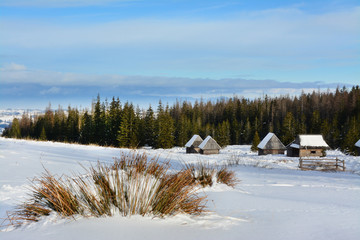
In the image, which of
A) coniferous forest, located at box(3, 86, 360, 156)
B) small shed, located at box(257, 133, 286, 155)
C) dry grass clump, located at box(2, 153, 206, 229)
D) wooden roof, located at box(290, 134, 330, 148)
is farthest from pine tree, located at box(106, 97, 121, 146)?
dry grass clump, located at box(2, 153, 206, 229)

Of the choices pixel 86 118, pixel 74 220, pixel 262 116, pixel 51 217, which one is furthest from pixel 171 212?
pixel 262 116

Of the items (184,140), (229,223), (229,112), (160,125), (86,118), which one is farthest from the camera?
(229,112)

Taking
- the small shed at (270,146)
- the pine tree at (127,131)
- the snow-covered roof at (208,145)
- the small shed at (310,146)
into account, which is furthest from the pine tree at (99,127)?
the small shed at (310,146)

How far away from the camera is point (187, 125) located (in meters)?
80.6

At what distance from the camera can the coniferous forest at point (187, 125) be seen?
196 feet

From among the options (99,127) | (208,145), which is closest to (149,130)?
(99,127)

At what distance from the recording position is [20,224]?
3852 millimetres

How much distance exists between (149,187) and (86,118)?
67.7 meters

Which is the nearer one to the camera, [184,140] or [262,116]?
[184,140]

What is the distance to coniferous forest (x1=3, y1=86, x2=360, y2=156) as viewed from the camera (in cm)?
5959

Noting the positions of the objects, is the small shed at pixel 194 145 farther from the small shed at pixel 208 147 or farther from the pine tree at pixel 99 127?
the pine tree at pixel 99 127

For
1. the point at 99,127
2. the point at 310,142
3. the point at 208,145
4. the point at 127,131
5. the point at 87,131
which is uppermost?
the point at 99,127

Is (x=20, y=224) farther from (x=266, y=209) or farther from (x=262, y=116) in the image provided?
(x=262, y=116)

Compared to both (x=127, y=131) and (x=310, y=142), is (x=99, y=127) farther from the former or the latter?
(x=310, y=142)
